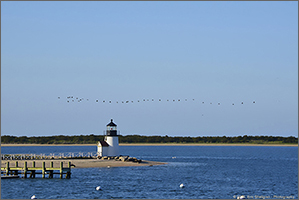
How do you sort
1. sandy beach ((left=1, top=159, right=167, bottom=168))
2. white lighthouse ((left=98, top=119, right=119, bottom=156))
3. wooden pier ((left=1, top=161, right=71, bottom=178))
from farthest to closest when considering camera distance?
1. white lighthouse ((left=98, top=119, right=119, bottom=156))
2. sandy beach ((left=1, top=159, right=167, bottom=168))
3. wooden pier ((left=1, top=161, right=71, bottom=178))

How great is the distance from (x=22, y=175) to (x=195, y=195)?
2268cm

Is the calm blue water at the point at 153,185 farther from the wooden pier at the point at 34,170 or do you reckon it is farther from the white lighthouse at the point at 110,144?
the white lighthouse at the point at 110,144

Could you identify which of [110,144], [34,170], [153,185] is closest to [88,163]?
[110,144]

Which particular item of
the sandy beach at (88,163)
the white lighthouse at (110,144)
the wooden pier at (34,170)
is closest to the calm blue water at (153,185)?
the wooden pier at (34,170)

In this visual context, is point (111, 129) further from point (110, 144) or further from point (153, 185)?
point (153, 185)

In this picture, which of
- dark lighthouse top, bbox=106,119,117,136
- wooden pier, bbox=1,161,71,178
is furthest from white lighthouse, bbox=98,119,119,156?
wooden pier, bbox=1,161,71,178

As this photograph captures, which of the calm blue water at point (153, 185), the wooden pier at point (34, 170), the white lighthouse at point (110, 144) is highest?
the white lighthouse at point (110, 144)

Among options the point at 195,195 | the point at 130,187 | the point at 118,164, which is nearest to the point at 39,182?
the point at 130,187

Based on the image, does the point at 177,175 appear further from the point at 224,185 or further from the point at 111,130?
the point at 111,130

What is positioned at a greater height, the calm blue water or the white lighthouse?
the white lighthouse

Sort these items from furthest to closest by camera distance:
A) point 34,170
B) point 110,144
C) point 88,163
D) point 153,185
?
point 110,144 → point 88,163 → point 34,170 → point 153,185

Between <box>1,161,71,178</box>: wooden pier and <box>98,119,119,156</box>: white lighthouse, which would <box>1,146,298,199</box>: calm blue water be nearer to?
<box>1,161,71,178</box>: wooden pier

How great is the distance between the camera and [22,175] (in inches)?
2344

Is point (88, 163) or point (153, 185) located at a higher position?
point (88, 163)
